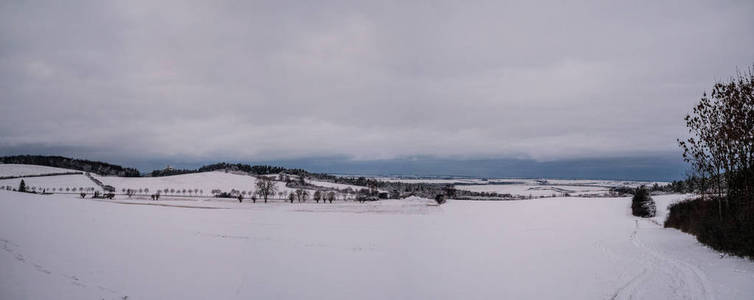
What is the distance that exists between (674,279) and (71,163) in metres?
240

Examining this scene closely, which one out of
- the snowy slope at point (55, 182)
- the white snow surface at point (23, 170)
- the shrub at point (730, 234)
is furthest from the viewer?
the white snow surface at point (23, 170)

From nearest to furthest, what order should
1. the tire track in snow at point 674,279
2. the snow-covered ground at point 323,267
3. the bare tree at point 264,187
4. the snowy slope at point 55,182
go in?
the tire track in snow at point 674,279 → the snow-covered ground at point 323,267 → the bare tree at point 264,187 → the snowy slope at point 55,182

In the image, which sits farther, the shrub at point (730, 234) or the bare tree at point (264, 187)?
the bare tree at point (264, 187)

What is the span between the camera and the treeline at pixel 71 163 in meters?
176

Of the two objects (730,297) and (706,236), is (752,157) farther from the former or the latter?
(730,297)

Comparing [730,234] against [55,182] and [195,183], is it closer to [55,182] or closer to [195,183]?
[195,183]

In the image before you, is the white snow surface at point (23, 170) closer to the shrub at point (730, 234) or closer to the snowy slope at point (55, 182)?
the snowy slope at point (55, 182)

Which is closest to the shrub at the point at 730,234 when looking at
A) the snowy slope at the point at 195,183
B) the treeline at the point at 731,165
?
the treeline at the point at 731,165

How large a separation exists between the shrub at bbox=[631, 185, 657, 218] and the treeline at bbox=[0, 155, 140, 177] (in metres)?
208

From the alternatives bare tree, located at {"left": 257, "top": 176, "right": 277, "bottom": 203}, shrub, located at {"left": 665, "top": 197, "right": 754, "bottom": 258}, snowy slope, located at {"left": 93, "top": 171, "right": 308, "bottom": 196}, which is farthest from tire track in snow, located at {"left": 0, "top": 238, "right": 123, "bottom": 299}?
snowy slope, located at {"left": 93, "top": 171, "right": 308, "bottom": 196}

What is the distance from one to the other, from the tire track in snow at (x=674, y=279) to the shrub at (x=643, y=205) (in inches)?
1447

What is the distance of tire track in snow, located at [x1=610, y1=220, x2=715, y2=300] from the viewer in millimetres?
10573

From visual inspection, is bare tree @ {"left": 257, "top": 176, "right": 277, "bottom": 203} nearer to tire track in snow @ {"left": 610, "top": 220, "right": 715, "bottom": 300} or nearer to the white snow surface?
tire track in snow @ {"left": 610, "top": 220, "right": 715, "bottom": 300}

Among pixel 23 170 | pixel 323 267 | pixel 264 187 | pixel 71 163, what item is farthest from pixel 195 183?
pixel 323 267
